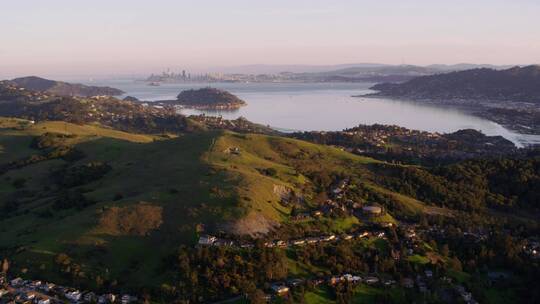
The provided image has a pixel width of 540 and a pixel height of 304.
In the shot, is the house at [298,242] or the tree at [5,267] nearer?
the tree at [5,267]

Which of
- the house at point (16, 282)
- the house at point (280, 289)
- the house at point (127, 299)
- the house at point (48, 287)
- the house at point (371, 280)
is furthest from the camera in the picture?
the house at point (371, 280)

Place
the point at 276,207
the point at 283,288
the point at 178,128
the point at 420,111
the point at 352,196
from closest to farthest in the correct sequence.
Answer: the point at 283,288 < the point at 276,207 < the point at 352,196 < the point at 178,128 < the point at 420,111

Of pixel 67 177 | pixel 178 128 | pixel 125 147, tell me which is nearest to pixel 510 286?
pixel 67 177

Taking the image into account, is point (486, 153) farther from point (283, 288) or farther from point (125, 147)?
point (283, 288)

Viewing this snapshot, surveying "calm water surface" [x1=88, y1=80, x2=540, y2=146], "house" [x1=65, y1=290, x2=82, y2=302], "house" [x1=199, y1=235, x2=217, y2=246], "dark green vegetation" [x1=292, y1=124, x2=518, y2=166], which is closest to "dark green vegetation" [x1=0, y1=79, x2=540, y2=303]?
"house" [x1=199, y1=235, x2=217, y2=246]

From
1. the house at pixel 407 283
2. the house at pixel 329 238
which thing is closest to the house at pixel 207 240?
the house at pixel 329 238

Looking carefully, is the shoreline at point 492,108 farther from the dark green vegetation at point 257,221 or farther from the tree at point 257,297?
the tree at point 257,297
